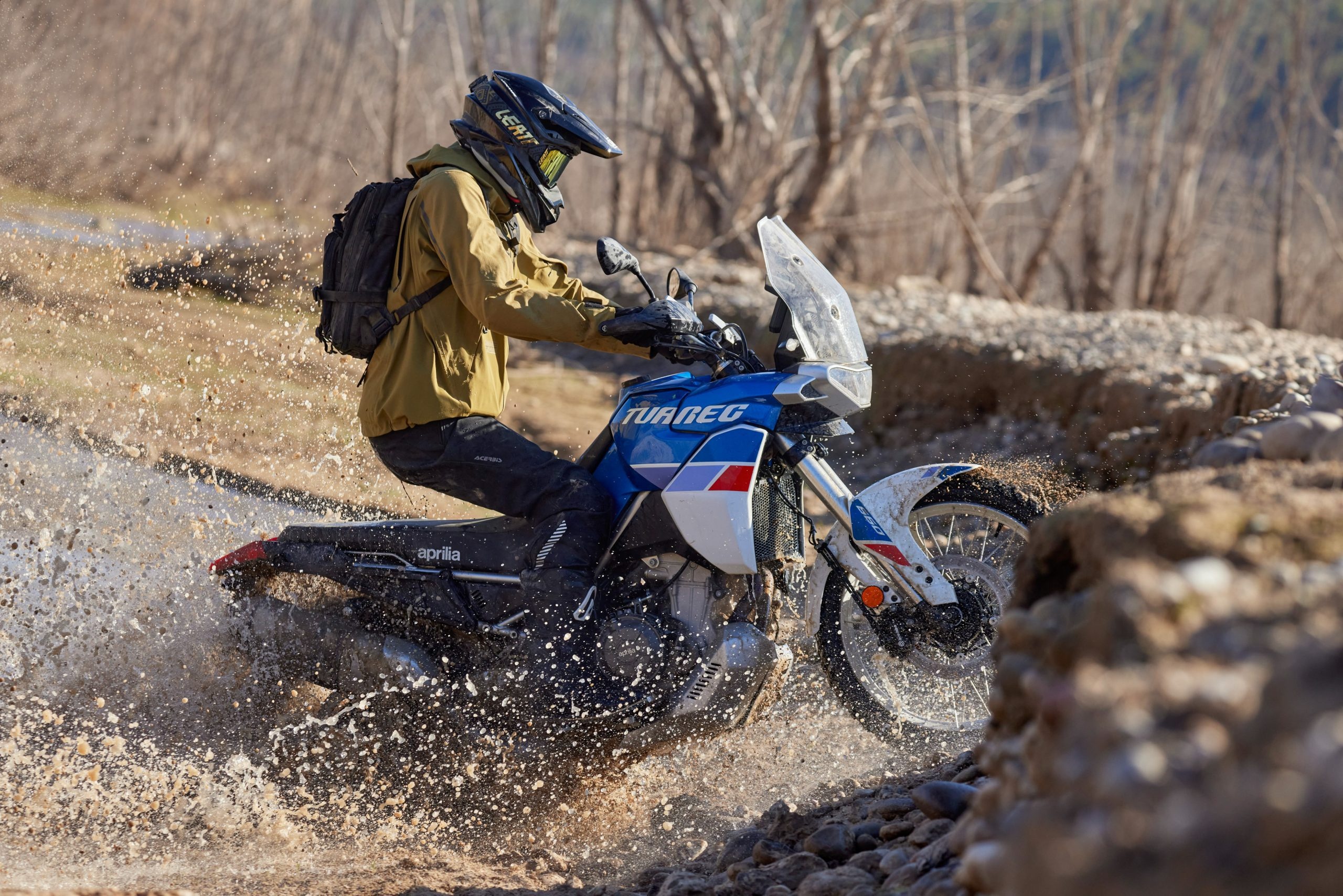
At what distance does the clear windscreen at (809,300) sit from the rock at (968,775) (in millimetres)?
1407

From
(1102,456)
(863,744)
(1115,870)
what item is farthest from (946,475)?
(1102,456)

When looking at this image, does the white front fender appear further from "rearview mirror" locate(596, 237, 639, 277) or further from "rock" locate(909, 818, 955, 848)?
"rearview mirror" locate(596, 237, 639, 277)

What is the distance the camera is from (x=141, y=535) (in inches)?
226

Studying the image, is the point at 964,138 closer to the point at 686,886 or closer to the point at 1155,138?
the point at 1155,138

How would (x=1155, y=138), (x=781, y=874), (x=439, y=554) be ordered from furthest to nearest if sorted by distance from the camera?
(x=1155, y=138) → (x=439, y=554) → (x=781, y=874)

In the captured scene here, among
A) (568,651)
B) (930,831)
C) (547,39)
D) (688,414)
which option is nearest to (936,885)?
(930,831)

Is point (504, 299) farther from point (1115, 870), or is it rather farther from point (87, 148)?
point (87, 148)

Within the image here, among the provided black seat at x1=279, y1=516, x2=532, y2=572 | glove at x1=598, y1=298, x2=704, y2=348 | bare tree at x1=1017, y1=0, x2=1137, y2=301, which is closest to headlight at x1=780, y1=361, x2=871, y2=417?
glove at x1=598, y1=298, x2=704, y2=348

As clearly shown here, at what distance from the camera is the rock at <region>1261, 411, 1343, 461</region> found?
265cm

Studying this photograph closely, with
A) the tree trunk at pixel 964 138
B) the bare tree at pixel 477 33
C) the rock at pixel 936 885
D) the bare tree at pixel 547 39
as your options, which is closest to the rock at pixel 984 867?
the rock at pixel 936 885

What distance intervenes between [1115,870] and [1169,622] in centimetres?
36

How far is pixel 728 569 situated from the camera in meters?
3.96

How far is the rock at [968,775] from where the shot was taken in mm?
3533

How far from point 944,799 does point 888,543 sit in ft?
3.15
